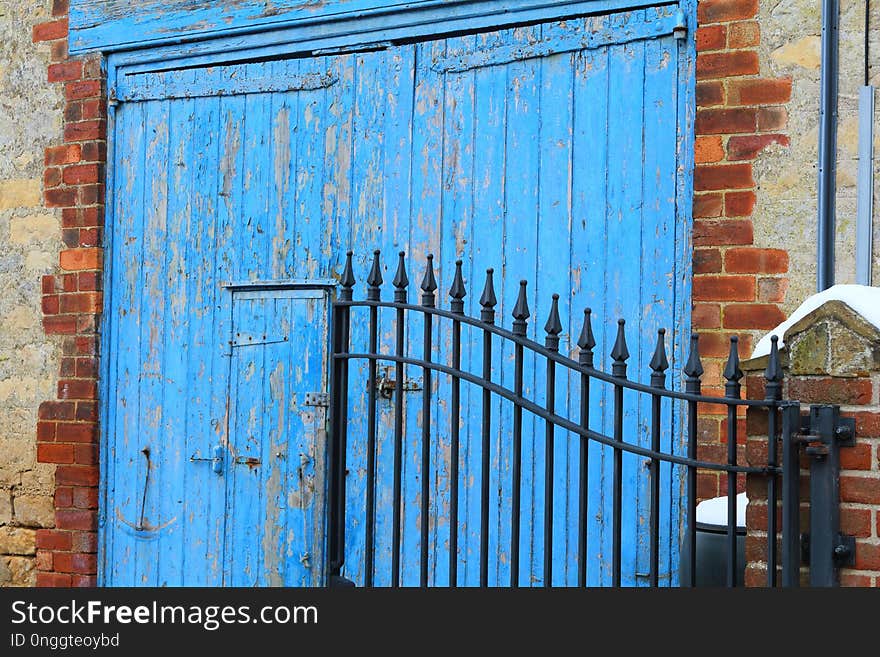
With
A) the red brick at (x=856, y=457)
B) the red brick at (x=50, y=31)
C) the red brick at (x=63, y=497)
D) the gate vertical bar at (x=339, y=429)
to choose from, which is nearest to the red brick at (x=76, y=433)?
the red brick at (x=63, y=497)

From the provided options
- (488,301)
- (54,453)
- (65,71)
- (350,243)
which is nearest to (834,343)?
(488,301)

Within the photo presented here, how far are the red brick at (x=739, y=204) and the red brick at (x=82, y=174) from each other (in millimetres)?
2925

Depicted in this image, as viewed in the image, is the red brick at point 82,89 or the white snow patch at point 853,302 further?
the red brick at point 82,89

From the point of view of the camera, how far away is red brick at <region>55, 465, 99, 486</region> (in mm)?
5547

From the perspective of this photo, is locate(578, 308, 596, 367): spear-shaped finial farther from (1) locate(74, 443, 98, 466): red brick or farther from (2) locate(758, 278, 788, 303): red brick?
(1) locate(74, 443, 98, 466): red brick

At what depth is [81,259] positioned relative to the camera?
5.61 meters

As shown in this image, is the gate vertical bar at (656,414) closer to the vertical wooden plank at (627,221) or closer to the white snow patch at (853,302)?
the white snow patch at (853,302)

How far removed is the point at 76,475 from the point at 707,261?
10.2 feet

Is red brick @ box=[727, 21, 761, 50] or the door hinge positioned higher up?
red brick @ box=[727, 21, 761, 50]

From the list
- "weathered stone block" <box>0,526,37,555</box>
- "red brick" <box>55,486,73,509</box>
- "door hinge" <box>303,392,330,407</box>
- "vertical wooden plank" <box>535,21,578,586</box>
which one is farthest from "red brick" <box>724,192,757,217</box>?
"weathered stone block" <box>0,526,37,555</box>

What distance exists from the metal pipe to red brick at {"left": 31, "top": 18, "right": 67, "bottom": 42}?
3532 millimetres

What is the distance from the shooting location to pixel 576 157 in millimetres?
4582

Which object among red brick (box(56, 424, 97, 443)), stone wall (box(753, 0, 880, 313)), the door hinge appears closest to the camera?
stone wall (box(753, 0, 880, 313))

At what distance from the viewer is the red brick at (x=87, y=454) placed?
5539mm
